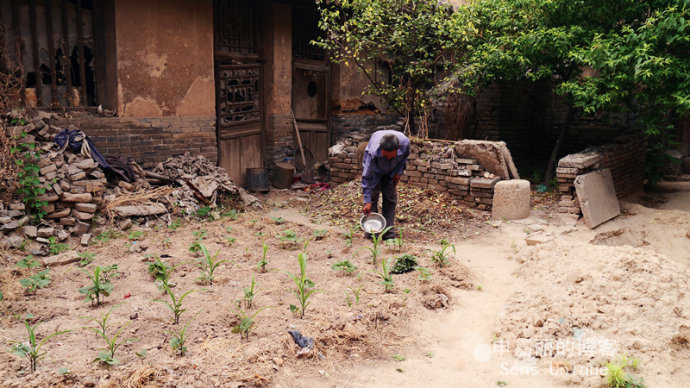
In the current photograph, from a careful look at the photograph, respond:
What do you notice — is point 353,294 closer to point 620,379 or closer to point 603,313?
point 603,313

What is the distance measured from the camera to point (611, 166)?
341 inches

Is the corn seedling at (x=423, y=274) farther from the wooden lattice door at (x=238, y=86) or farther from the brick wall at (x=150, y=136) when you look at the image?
the wooden lattice door at (x=238, y=86)

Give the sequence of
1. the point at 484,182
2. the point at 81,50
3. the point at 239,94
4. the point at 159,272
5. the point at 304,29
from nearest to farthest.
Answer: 1. the point at 159,272
2. the point at 81,50
3. the point at 484,182
4. the point at 239,94
5. the point at 304,29

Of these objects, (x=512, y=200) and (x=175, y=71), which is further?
(x=175, y=71)

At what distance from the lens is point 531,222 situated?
24.6 feet

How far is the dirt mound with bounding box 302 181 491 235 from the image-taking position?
292 inches

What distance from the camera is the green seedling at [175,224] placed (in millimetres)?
6979

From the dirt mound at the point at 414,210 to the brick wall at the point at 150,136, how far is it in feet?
6.87

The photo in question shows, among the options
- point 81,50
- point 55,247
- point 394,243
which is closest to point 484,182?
point 394,243

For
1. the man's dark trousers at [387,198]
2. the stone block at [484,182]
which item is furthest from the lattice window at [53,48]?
the stone block at [484,182]

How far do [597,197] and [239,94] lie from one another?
620 cm

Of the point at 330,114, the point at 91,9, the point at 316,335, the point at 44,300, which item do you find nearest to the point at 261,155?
the point at 330,114

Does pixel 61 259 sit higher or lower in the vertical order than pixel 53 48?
lower

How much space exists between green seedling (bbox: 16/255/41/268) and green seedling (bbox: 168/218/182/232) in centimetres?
171
